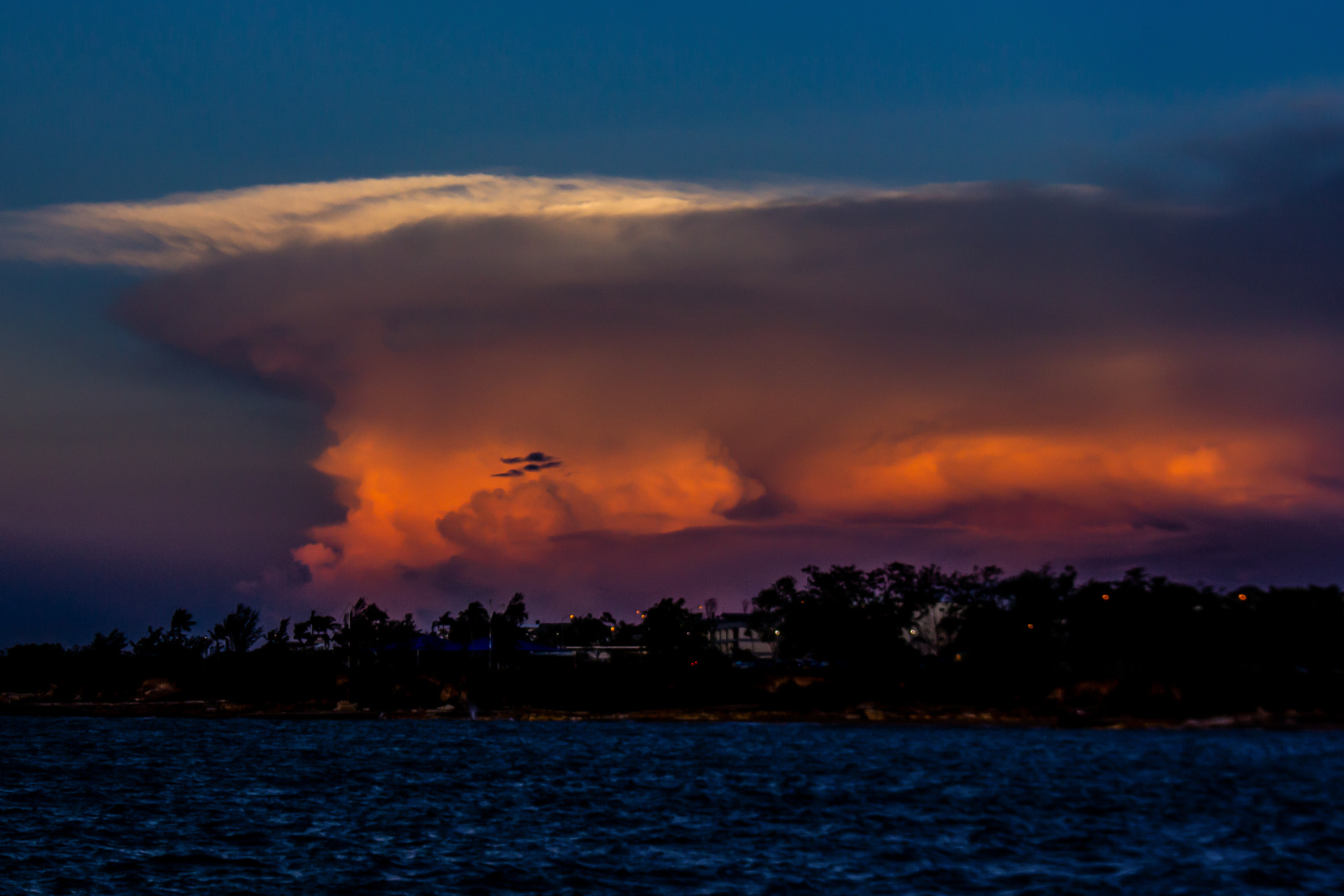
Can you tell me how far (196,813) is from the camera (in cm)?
6134

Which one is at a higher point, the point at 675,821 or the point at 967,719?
the point at 675,821

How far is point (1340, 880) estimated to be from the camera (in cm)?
4150

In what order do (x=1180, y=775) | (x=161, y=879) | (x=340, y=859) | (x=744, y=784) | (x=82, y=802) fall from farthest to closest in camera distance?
(x=1180, y=775) < (x=744, y=784) < (x=82, y=802) < (x=340, y=859) < (x=161, y=879)

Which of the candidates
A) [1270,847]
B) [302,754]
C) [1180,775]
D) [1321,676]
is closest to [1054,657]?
[1321,676]

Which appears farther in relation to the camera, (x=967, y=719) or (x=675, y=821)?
(x=967, y=719)

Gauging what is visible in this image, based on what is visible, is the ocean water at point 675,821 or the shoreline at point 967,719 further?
the shoreline at point 967,719

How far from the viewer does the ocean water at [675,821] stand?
4175 centimetres

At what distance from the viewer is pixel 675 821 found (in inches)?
2334

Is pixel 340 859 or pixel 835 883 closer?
pixel 835 883

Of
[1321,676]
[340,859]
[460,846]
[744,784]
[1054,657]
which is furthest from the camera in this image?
[1054,657]

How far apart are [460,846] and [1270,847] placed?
33.2 metres

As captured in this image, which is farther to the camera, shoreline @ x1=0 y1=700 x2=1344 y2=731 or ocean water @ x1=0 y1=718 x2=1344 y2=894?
shoreline @ x1=0 y1=700 x2=1344 y2=731

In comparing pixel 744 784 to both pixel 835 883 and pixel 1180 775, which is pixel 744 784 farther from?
pixel 835 883

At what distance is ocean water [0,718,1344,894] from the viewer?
1644 inches
